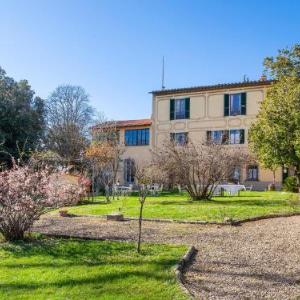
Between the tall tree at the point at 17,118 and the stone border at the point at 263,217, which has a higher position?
the tall tree at the point at 17,118

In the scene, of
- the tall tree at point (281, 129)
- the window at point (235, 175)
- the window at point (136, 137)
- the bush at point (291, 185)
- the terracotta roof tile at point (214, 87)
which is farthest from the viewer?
the window at point (136, 137)

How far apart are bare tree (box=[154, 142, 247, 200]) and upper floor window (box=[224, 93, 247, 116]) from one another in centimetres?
1768

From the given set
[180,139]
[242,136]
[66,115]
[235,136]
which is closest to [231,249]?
[180,139]

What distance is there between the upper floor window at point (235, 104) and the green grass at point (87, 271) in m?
30.3

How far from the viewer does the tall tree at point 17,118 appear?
108ft

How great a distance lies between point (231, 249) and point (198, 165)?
11.7 m

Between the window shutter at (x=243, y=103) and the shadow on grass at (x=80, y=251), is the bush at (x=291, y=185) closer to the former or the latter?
the window shutter at (x=243, y=103)

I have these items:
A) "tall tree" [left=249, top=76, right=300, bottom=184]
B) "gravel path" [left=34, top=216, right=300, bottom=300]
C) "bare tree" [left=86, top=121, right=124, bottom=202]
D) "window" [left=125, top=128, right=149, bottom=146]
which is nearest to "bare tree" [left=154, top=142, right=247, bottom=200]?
"tall tree" [left=249, top=76, right=300, bottom=184]

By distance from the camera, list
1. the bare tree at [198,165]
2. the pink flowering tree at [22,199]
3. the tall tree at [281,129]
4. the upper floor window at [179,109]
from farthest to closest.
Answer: the upper floor window at [179,109] → the tall tree at [281,129] → the bare tree at [198,165] → the pink flowering tree at [22,199]

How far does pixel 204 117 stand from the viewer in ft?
131

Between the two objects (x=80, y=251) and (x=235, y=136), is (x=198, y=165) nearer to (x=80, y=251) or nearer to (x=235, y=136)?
(x=80, y=251)

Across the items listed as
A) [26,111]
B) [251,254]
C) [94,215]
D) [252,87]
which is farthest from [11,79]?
[251,254]

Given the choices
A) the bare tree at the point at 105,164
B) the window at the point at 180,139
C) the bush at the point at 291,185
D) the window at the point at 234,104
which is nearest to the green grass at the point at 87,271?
the window at the point at 180,139

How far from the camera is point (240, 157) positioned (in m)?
21.8
